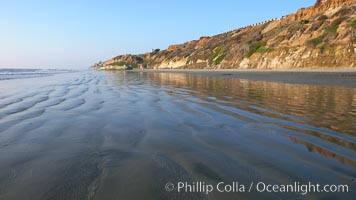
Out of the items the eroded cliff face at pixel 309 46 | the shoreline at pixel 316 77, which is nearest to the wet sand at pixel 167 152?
the shoreline at pixel 316 77

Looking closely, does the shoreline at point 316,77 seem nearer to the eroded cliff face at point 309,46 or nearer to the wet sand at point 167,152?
the eroded cliff face at point 309,46

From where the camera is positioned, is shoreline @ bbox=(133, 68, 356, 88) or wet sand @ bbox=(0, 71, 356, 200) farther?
shoreline @ bbox=(133, 68, 356, 88)

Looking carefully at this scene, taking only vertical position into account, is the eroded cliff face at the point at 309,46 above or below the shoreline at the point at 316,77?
above

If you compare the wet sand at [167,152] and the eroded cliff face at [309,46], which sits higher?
the eroded cliff face at [309,46]

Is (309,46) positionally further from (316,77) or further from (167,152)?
(167,152)

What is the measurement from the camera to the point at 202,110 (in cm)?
1110

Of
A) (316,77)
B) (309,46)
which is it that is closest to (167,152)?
(316,77)

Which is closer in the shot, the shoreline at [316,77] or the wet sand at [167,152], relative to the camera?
the wet sand at [167,152]

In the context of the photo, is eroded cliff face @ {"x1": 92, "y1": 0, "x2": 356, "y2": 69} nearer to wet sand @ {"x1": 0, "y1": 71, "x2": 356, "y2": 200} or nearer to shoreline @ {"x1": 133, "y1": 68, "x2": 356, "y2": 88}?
shoreline @ {"x1": 133, "y1": 68, "x2": 356, "y2": 88}

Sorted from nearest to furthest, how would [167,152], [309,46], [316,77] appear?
[167,152] < [316,77] < [309,46]

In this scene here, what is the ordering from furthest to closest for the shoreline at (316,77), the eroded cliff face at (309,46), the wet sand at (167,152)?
1. the eroded cliff face at (309,46)
2. the shoreline at (316,77)
3. the wet sand at (167,152)

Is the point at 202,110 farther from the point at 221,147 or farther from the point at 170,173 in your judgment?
the point at 170,173

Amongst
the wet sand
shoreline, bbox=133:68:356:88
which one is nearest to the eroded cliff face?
shoreline, bbox=133:68:356:88

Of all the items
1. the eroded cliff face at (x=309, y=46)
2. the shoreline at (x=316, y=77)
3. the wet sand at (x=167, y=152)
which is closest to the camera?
the wet sand at (x=167, y=152)
